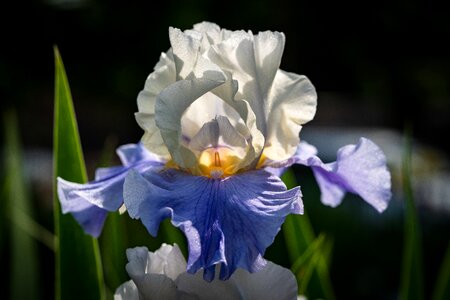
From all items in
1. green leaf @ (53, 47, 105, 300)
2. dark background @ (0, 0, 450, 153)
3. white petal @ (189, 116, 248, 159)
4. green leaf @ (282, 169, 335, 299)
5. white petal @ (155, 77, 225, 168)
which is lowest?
dark background @ (0, 0, 450, 153)

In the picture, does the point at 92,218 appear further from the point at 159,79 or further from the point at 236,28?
the point at 236,28

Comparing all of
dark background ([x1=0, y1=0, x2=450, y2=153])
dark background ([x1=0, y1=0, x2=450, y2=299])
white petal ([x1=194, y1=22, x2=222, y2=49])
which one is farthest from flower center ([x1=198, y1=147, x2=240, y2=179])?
dark background ([x1=0, y1=0, x2=450, y2=153])

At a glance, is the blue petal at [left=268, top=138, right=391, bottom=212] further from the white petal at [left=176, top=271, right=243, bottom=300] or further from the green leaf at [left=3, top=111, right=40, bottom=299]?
the green leaf at [left=3, top=111, right=40, bottom=299]

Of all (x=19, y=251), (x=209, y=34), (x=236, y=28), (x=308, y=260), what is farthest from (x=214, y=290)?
(x=236, y=28)

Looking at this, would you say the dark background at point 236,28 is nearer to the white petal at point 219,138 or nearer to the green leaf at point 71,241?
the green leaf at point 71,241

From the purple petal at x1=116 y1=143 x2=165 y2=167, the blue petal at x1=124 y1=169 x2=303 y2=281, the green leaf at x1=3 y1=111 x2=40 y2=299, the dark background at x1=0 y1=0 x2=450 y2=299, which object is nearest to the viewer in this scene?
the blue petal at x1=124 y1=169 x2=303 y2=281
